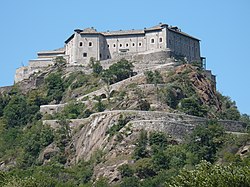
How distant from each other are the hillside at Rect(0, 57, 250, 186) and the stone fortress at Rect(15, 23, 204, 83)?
293 cm

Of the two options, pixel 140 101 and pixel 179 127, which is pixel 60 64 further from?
pixel 179 127

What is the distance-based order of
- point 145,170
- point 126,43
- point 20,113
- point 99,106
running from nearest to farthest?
point 145,170 → point 99,106 → point 20,113 → point 126,43

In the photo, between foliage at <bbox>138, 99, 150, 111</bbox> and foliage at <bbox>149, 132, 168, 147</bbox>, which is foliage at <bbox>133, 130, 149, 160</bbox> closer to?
foliage at <bbox>149, 132, 168, 147</bbox>

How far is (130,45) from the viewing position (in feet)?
419

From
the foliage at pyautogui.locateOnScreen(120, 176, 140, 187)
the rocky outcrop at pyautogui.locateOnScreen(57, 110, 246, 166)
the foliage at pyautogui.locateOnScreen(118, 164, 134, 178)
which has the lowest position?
the foliage at pyautogui.locateOnScreen(120, 176, 140, 187)

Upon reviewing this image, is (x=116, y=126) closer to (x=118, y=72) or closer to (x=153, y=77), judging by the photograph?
(x=153, y=77)

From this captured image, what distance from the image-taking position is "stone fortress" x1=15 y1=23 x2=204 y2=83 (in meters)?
123

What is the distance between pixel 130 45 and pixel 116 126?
1312 inches

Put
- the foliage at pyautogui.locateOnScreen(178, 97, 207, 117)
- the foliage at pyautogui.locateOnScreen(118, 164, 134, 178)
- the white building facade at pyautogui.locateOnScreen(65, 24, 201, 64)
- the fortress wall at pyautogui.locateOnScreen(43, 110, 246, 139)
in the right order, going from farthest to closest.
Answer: the white building facade at pyautogui.locateOnScreen(65, 24, 201, 64) < the foliage at pyautogui.locateOnScreen(178, 97, 207, 117) < the fortress wall at pyautogui.locateOnScreen(43, 110, 246, 139) < the foliage at pyautogui.locateOnScreen(118, 164, 134, 178)

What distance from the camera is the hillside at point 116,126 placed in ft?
290

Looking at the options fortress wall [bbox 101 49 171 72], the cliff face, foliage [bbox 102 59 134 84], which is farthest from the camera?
fortress wall [bbox 101 49 171 72]

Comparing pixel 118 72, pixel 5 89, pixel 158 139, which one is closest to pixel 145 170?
pixel 158 139

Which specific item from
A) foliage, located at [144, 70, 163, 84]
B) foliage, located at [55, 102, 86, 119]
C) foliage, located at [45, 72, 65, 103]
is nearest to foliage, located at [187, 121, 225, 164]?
foliage, located at [144, 70, 163, 84]

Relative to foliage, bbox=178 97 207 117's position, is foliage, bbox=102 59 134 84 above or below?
above
